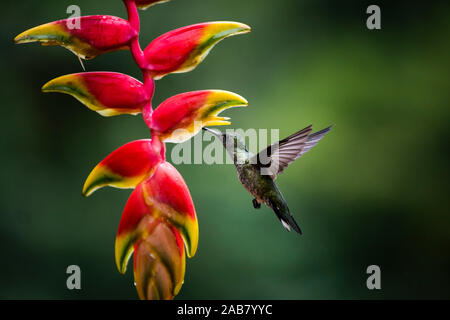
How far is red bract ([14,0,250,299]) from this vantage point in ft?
1.57

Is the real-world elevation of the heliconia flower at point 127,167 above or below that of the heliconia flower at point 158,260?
above

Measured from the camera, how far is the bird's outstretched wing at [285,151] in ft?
2.24

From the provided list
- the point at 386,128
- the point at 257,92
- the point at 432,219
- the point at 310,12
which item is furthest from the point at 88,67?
the point at 432,219

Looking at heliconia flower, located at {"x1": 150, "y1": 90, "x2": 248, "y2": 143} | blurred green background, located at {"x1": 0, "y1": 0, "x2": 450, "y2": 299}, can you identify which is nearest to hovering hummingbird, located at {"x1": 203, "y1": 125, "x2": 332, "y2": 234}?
heliconia flower, located at {"x1": 150, "y1": 90, "x2": 248, "y2": 143}

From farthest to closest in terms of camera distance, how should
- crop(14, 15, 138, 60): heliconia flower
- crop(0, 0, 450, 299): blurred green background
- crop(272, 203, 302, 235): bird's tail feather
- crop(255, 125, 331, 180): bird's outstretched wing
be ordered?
1. crop(0, 0, 450, 299): blurred green background
2. crop(272, 203, 302, 235): bird's tail feather
3. crop(255, 125, 331, 180): bird's outstretched wing
4. crop(14, 15, 138, 60): heliconia flower

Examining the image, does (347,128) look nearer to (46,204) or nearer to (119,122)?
(119,122)

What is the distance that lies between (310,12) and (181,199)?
1.56 meters

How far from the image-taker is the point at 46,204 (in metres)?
1.72

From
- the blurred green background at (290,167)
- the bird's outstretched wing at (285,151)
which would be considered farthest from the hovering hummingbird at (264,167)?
the blurred green background at (290,167)

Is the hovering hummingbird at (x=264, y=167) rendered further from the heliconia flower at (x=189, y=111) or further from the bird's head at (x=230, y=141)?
the heliconia flower at (x=189, y=111)

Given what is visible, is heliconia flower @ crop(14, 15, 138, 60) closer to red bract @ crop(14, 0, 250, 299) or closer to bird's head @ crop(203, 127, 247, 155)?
red bract @ crop(14, 0, 250, 299)

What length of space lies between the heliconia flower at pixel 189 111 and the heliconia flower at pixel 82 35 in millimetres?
85

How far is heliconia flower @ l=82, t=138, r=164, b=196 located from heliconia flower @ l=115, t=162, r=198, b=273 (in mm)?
13

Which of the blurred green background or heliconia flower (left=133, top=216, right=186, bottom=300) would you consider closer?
heliconia flower (left=133, top=216, right=186, bottom=300)
